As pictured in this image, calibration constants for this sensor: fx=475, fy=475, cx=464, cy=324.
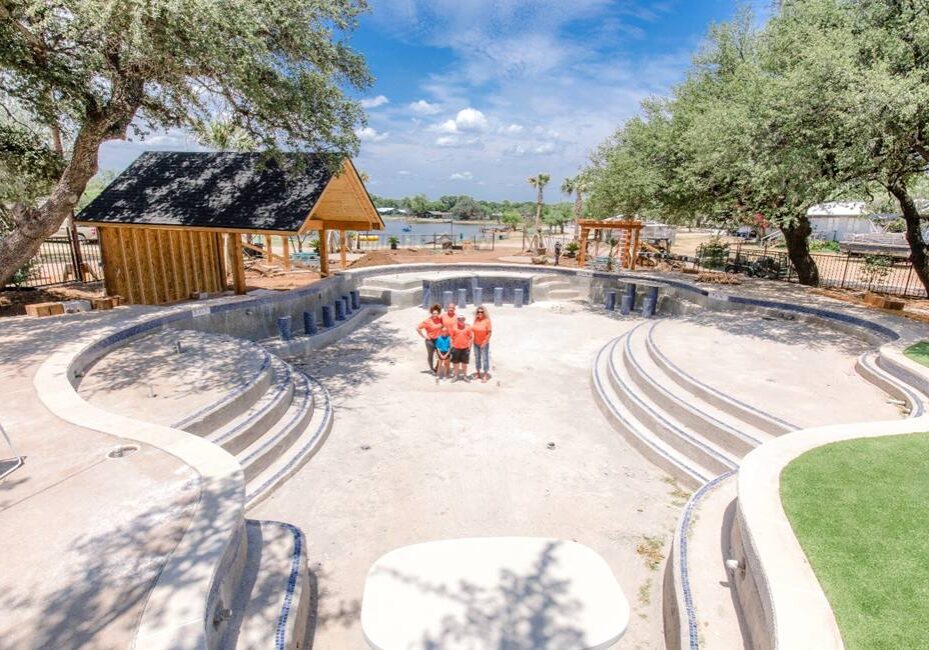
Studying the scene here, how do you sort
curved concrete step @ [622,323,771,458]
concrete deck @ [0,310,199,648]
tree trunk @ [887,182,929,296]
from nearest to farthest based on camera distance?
concrete deck @ [0,310,199,648]
curved concrete step @ [622,323,771,458]
tree trunk @ [887,182,929,296]

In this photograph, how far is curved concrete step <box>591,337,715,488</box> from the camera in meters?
7.57

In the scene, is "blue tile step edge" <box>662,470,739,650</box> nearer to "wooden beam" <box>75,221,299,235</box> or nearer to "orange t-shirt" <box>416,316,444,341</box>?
"orange t-shirt" <box>416,316,444,341</box>

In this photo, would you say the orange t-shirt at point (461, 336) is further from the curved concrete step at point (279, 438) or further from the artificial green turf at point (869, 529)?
the artificial green turf at point (869, 529)

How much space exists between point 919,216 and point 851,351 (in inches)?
276

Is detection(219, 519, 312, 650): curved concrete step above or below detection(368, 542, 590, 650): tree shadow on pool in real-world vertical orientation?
below

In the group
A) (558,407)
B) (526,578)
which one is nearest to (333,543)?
(526,578)

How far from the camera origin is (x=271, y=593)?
14.8 feet

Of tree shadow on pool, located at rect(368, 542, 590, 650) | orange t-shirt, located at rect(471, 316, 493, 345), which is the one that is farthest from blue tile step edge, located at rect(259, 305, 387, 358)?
tree shadow on pool, located at rect(368, 542, 590, 650)

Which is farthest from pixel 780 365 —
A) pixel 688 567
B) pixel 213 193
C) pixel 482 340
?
pixel 213 193

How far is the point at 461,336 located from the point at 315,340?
204 inches

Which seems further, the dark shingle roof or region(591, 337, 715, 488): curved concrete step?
the dark shingle roof

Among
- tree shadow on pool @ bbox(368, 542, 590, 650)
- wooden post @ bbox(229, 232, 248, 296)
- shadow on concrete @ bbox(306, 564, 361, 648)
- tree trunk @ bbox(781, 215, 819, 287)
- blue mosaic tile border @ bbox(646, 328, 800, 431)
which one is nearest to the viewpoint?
tree shadow on pool @ bbox(368, 542, 590, 650)

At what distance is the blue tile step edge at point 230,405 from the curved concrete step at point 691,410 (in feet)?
24.9

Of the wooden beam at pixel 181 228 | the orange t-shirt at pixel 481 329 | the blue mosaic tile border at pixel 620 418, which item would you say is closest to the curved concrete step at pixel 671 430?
the blue mosaic tile border at pixel 620 418
